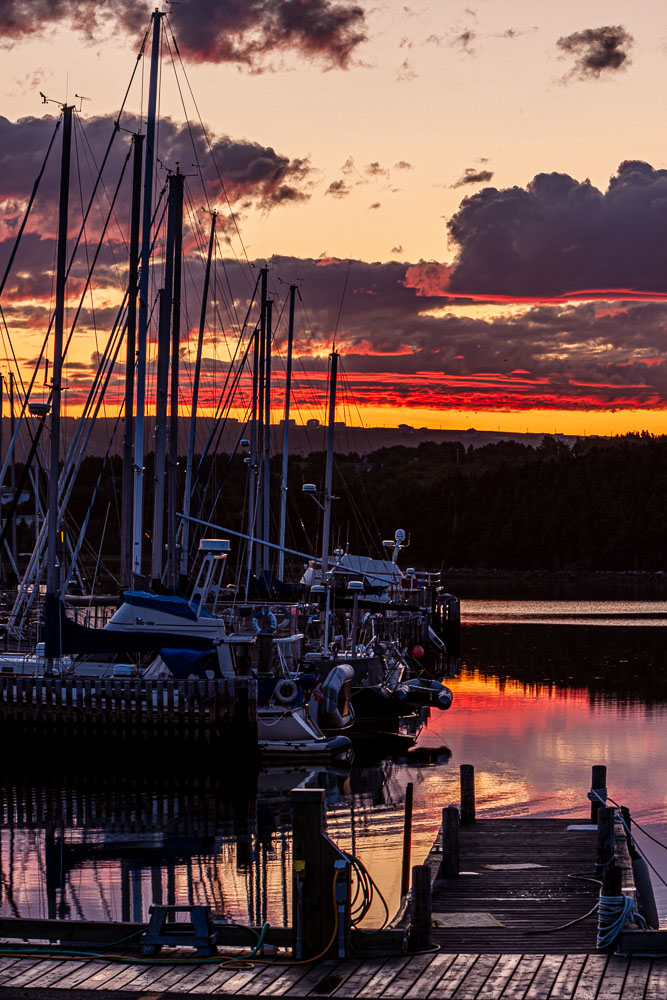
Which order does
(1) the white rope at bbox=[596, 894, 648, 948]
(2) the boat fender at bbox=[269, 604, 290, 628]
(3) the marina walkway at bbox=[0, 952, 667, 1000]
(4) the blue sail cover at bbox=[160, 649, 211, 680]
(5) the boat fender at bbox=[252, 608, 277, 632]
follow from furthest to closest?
(2) the boat fender at bbox=[269, 604, 290, 628]
(5) the boat fender at bbox=[252, 608, 277, 632]
(4) the blue sail cover at bbox=[160, 649, 211, 680]
(1) the white rope at bbox=[596, 894, 648, 948]
(3) the marina walkway at bbox=[0, 952, 667, 1000]

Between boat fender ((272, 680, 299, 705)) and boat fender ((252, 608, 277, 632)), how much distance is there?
719 centimetres

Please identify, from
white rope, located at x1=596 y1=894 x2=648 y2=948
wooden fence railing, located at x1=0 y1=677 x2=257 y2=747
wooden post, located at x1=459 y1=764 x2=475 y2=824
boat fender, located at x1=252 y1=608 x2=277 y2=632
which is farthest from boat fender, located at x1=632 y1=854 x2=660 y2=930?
boat fender, located at x1=252 y1=608 x2=277 y2=632

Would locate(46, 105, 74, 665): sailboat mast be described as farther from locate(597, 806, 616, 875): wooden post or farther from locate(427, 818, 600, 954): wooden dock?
locate(597, 806, 616, 875): wooden post

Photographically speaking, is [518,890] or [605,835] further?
[605,835]

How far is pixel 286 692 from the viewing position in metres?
33.2

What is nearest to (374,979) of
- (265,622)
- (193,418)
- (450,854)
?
(450,854)

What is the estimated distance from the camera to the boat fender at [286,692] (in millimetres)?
33156

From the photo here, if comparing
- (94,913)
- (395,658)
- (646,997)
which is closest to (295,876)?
(646,997)

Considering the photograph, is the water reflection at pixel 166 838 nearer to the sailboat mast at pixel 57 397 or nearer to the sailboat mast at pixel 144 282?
the sailboat mast at pixel 57 397

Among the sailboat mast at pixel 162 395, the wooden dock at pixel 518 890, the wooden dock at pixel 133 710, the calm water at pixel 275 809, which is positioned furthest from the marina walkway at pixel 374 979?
the sailboat mast at pixel 162 395

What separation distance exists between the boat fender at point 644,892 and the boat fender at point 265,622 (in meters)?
22.5

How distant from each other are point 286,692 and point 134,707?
3968 mm

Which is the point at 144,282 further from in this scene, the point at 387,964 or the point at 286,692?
the point at 387,964

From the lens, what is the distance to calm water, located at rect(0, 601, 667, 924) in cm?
2089
